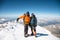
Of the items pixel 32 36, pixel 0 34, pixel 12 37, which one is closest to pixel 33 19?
pixel 32 36

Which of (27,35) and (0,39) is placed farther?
(27,35)

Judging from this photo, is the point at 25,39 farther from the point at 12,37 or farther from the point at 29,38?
the point at 12,37

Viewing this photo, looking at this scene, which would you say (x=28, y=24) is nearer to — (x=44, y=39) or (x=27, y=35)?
(x=27, y=35)

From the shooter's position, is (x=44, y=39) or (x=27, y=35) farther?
(x=27, y=35)

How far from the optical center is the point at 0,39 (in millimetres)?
5555

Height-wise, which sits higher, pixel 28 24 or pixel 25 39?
pixel 28 24

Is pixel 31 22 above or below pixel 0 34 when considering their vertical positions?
above

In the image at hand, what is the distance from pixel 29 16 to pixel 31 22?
255mm

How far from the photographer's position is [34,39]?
5.56 m

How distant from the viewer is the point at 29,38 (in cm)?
569

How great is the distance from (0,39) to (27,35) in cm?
107

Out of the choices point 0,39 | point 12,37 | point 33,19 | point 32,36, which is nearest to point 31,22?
point 33,19

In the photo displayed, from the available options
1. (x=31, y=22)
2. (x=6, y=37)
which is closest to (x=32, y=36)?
(x=31, y=22)

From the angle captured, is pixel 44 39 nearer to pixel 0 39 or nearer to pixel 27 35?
pixel 27 35
